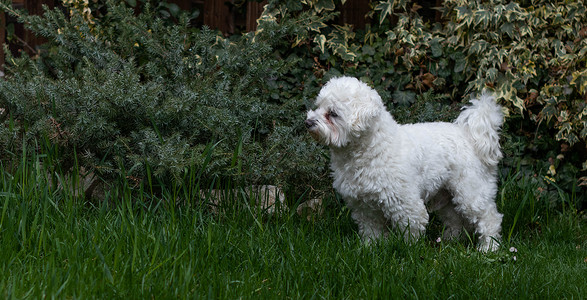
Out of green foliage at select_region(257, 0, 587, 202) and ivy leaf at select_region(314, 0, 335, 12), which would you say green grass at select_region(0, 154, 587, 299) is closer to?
green foliage at select_region(257, 0, 587, 202)

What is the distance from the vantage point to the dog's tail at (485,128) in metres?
3.73

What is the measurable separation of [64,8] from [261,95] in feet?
7.40

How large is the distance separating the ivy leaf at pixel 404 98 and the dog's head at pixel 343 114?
1706 mm

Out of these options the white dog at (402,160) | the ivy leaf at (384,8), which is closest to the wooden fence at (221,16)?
the ivy leaf at (384,8)

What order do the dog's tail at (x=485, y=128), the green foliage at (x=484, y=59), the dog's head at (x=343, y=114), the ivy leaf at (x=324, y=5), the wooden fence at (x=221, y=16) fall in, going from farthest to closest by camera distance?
the wooden fence at (x=221, y=16), the ivy leaf at (x=324, y=5), the green foliage at (x=484, y=59), the dog's tail at (x=485, y=128), the dog's head at (x=343, y=114)

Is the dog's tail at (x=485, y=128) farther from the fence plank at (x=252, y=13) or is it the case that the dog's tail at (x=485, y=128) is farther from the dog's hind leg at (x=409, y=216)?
the fence plank at (x=252, y=13)

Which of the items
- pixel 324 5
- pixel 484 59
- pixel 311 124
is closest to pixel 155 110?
pixel 311 124

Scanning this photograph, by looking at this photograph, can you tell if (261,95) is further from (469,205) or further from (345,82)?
(469,205)

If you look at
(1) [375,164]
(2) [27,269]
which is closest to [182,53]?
(1) [375,164]

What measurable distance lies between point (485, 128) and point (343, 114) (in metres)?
1.01

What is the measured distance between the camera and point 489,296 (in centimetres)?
263

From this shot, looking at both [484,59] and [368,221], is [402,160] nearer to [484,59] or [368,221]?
[368,221]

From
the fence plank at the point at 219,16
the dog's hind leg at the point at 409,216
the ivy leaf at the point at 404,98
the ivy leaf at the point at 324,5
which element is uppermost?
the ivy leaf at the point at 324,5

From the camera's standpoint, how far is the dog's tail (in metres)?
3.73
